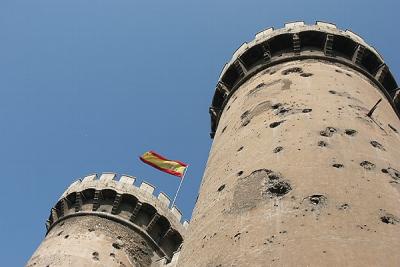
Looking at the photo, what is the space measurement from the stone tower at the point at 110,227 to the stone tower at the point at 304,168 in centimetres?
632

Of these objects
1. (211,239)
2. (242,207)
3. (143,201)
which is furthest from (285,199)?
(143,201)

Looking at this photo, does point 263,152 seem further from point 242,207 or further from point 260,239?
point 260,239

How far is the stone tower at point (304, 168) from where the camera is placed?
15.4 feet

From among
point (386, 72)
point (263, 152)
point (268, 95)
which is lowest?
point (263, 152)

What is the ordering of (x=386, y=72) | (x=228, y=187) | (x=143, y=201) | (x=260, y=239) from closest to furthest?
(x=260, y=239), (x=228, y=187), (x=386, y=72), (x=143, y=201)

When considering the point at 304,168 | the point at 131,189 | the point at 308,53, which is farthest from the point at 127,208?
the point at 304,168

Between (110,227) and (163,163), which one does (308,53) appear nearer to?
(110,227)

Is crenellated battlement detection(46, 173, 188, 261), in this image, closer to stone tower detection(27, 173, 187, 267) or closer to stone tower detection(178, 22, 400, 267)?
stone tower detection(27, 173, 187, 267)

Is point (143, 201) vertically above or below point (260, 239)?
above

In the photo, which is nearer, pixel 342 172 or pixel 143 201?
pixel 342 172

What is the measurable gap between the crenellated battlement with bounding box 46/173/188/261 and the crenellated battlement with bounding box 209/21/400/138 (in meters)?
6.58

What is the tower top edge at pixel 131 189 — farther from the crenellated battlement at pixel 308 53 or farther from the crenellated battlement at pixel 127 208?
the crenellated battlement at pixel 308 53

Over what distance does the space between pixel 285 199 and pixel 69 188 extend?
12.6 meters

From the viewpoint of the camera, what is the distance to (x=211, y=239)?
5.52 metres
